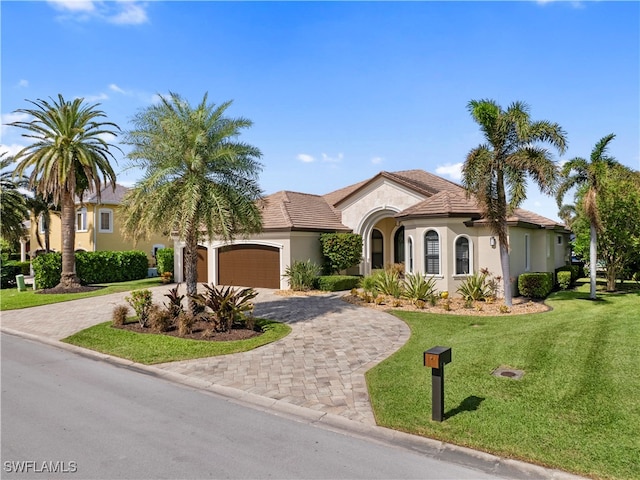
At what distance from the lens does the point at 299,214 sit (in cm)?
2364

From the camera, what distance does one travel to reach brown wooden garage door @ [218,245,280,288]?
73.8 feet

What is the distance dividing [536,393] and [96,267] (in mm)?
26266

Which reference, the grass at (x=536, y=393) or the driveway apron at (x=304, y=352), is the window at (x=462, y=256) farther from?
the grass at (x=536, y=393)

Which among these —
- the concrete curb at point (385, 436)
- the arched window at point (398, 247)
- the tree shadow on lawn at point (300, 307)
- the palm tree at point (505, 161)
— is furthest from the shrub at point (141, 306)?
the arched window at point (398, 247)

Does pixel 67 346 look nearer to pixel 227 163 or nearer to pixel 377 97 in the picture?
pixel 227 163

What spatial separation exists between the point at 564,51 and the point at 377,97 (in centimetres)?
617

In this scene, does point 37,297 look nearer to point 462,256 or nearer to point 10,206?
point 10,206

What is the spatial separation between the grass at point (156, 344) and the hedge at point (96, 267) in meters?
14.0

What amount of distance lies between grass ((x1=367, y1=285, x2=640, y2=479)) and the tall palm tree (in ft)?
19.4

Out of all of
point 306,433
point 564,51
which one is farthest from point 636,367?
point 564,51

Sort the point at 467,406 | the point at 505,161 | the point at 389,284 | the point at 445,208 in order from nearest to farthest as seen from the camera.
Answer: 1. the point at 467,406
2. the point at 505,161
3. the point at 389,284
4. the point at 445,208

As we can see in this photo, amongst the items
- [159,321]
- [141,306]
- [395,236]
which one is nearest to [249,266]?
[395,236]

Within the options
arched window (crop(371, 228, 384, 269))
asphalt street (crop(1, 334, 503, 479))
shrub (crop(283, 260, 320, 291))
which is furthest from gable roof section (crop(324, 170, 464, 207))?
asphalt street (crop(1, 334, 503, 479))

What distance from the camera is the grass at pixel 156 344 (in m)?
9.70
